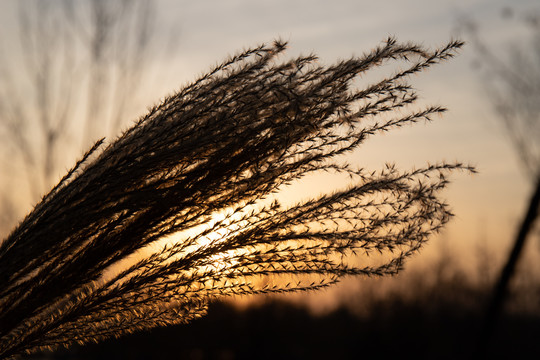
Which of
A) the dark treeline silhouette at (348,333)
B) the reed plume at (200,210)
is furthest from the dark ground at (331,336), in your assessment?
the reed plume at (200,210)

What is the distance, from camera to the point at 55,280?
4.52 feet

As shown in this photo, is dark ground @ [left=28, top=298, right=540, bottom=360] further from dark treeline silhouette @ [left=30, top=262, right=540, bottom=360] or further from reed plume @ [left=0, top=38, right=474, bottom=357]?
reed plume @ [left=0, top=38, right=474, bottom=357]

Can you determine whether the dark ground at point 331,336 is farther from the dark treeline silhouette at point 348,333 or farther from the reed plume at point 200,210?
the reed plume at point 200,210

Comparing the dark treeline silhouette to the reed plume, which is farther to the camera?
the dark treeline silhouette

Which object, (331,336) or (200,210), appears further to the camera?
(331,336)

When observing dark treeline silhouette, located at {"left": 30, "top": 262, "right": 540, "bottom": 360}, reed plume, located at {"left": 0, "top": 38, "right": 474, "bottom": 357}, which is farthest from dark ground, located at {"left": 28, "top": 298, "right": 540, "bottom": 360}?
reed plume, located at {"left": 0, "top": 38, "right": 474, "bottom": 357}

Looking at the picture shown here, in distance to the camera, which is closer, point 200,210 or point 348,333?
point 200,210

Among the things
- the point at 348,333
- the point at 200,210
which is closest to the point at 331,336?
the point at 348,333

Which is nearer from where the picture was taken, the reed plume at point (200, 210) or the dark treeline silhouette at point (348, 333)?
the reed plume at point (200, 210)

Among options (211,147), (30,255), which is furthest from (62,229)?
(211,147)

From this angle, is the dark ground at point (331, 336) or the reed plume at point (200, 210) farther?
the dark ground at point (331, 336)

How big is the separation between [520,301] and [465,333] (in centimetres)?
241

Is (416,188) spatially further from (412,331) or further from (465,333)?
(465,333)

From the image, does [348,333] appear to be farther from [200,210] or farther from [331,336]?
[200,210]
